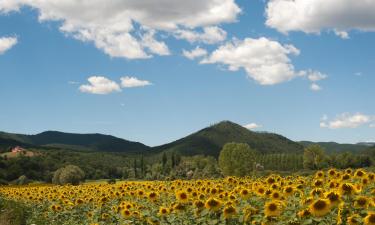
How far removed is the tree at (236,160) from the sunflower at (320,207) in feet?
280

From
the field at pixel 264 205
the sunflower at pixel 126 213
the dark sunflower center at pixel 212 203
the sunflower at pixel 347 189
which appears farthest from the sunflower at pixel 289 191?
the sunflower at pixel 126 213

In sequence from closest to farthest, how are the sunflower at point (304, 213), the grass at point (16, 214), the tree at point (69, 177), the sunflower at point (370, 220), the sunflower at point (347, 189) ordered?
the sunflower at point (370, 220), the sunflower at point (304, 213), the sunflower at point (347, 189), the grass at point (16, 214), the tree at point (69, 177)

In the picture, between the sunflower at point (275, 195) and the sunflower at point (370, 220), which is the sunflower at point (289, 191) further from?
the sunflower at point (370, 220)

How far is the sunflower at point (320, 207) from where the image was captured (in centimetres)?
780

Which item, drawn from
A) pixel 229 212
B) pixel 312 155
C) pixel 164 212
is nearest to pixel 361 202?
pixel 229 212

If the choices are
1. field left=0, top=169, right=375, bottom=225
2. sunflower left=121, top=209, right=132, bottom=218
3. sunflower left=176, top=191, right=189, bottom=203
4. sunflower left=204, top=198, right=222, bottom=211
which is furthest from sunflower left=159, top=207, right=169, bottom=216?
sunflower left=204, top=198, right=222, bottom=211

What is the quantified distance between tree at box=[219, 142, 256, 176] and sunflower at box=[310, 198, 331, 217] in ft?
280

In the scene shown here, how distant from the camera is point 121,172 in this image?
500 ft

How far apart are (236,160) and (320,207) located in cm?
8865

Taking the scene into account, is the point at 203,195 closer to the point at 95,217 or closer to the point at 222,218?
the point at 222,218

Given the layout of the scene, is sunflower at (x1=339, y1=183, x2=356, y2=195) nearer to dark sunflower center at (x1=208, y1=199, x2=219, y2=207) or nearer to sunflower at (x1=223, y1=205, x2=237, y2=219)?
sunflower at (x1=223, y1=205, x2=237, y2=219)

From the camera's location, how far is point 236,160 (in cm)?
9581

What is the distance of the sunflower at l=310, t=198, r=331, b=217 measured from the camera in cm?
780

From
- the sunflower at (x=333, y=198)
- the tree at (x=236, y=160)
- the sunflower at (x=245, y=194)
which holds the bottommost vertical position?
the sunflower at (x=245, y=194)
